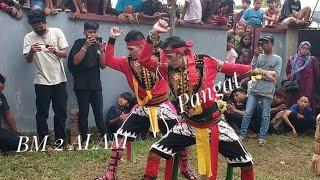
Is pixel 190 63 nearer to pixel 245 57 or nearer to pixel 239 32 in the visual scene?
pixel 245 57

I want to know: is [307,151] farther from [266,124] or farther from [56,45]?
[56,45]

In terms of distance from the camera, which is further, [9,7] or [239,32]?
[239,32]

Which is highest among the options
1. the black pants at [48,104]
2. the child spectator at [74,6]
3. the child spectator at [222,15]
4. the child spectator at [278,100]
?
the child spectator at [74,6]

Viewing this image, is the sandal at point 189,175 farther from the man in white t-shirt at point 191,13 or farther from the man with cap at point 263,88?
the man in white t-shirt at point 191,13

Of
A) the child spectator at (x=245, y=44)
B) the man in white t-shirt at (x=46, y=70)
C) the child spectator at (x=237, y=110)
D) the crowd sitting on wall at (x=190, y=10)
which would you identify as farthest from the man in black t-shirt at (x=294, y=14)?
the man in white t-shirt at (x=46, y=70)

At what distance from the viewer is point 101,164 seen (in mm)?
7020

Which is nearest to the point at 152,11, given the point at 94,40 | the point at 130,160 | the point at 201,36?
the point at 201,36

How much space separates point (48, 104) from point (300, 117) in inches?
187

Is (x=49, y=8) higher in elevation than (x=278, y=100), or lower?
higher

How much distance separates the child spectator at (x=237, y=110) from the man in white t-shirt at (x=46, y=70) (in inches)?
125

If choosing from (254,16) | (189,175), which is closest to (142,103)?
(189,175)

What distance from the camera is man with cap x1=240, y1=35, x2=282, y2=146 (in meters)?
8.60

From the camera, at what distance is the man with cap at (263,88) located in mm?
8602

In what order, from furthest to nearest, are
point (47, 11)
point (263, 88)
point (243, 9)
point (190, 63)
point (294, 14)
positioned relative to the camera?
point (243, 9)
point (294, 14)
point (263, 88)
point (47, 11)
point (190, 63)
